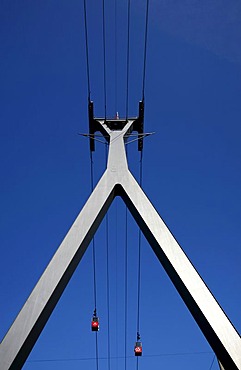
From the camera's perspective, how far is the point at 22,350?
4.14 m

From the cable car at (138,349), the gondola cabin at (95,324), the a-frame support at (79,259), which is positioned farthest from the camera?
the cable car at (138,349)

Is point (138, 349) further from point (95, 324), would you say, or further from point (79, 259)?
point (79, 259)

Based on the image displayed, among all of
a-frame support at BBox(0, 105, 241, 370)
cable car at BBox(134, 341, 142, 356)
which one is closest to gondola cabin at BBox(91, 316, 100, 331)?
cable car at BBox(134, 341, 142, 356)

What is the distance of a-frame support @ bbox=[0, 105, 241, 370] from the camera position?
4.14 m

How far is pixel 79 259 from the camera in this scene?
17.6 ft

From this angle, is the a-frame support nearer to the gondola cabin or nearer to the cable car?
the gondola cabin

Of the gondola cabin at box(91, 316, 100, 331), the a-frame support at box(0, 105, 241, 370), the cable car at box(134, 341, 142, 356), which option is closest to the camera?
the a-frame support at box(0, 105, 241, 370)

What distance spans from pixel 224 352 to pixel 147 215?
2.35 m

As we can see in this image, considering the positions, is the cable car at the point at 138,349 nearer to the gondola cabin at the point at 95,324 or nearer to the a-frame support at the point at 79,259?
the gondola cabin at the point at 95,324

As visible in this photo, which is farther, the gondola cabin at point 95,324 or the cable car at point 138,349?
the cable car at point 138,349

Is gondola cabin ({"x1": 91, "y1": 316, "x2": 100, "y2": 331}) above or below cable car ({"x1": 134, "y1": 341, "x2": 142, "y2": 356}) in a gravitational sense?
above

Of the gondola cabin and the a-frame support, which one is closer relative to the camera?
the a-frame support

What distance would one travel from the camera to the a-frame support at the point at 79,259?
163 inches

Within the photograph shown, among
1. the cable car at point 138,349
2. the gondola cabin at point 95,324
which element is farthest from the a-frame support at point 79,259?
the cable car at point 138,349
